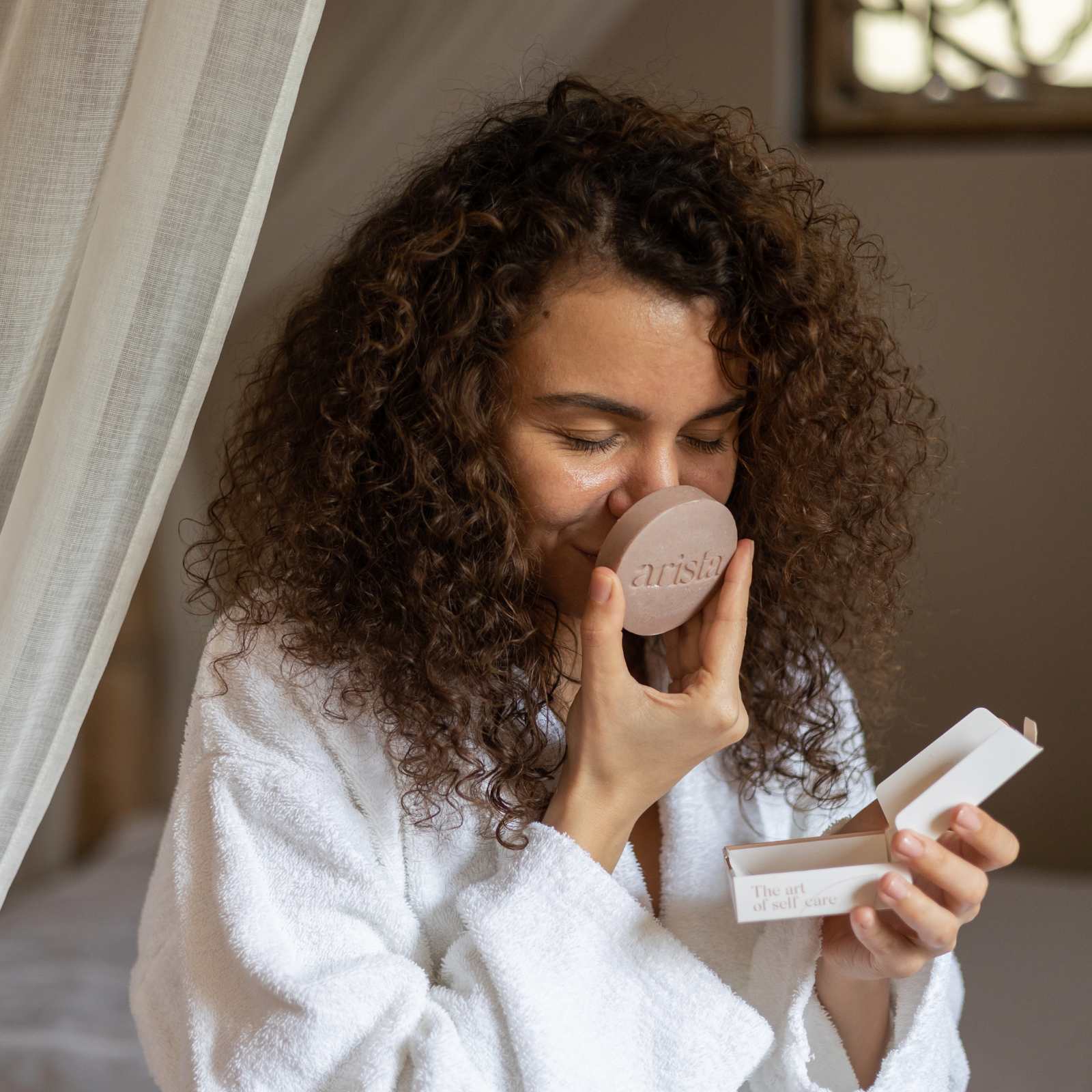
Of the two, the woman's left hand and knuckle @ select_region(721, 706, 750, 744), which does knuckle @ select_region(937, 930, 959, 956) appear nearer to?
the woman's left hand

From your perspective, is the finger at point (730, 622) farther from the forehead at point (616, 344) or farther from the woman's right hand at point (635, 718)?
the forehead at point (616, 344)

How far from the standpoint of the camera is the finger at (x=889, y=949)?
0.76 m

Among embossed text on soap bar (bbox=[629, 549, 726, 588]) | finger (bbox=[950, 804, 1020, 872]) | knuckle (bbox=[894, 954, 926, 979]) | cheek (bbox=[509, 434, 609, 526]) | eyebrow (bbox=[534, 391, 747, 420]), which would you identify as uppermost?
eyebrow (bbox=[534, 391, 747, 420])

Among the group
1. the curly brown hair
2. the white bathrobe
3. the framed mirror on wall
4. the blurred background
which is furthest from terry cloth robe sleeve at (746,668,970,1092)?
the framed mirror on wall

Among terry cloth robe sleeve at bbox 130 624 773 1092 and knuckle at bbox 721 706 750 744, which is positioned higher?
knuckle at bbox 721 706 750 744

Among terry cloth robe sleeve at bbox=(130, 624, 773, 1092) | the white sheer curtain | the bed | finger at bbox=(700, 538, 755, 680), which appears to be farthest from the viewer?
the bed

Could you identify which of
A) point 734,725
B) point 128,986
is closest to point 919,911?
point 734,725

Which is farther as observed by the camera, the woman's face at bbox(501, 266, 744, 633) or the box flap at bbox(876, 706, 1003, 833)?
the woman's face at bbox(501, 266, 744, 633)

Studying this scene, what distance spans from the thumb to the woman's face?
65 millimetres

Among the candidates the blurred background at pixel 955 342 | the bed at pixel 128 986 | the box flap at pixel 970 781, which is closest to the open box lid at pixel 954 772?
the box flap at pixel 970 781

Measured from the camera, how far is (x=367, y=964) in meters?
0.80

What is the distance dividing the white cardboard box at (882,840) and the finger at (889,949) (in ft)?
0.10

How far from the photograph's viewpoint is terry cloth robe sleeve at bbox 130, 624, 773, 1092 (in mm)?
776

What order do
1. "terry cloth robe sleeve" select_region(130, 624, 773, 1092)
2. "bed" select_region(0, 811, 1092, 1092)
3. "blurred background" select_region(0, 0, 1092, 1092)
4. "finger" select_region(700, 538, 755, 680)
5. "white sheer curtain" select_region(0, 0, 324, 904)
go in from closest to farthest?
"white sheer curtain" select_region(0, 0, 324, 904) < "terry cloth robe sleeve" select_region(130, 624, 773, 1092) < "finger" select_region(700, 538, 755, 680) < "bed" select_region(0, 811, 1092, 1092) < "blurred background" select_region(0, 0, 1092, 1092)
